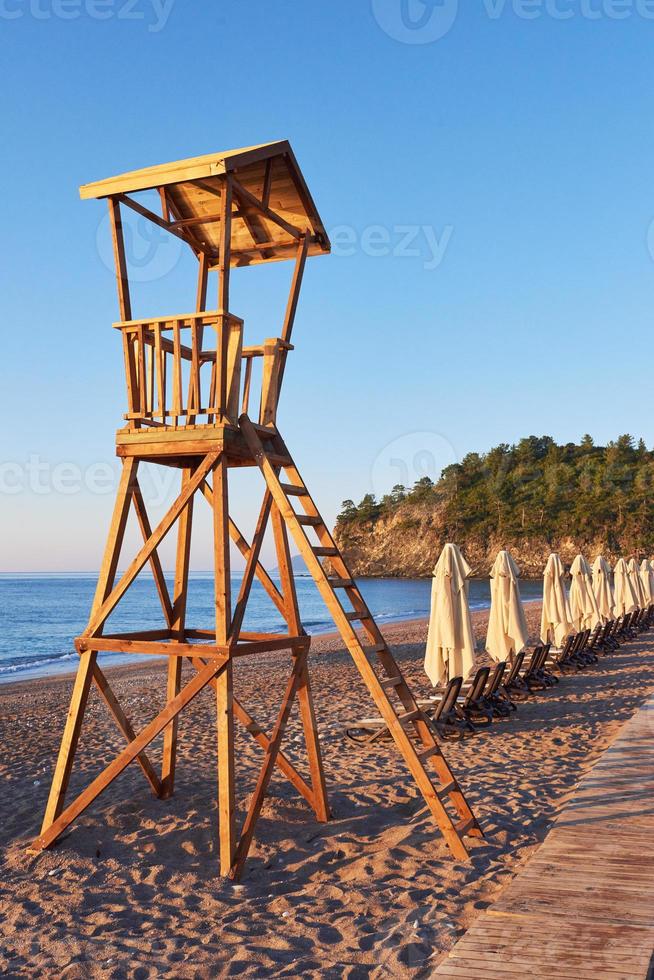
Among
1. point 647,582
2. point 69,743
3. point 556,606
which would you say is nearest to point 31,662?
point 556,606

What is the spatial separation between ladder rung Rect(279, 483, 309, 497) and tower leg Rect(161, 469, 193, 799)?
3.81 feet

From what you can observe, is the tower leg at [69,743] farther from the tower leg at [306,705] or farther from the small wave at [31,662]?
the small wave at [31,662]

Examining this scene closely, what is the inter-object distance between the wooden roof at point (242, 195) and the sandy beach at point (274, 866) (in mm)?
5104

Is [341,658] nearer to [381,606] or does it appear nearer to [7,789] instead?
[7,789]

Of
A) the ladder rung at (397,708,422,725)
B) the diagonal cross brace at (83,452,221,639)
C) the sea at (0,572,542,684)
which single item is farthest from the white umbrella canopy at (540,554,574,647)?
the sea at (0,572,542,684)

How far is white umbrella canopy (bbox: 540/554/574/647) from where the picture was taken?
665 inches

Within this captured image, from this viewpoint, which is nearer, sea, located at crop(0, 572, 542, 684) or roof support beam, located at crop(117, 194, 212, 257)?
roof support beam, located at crop(117, 194, 212, 257)

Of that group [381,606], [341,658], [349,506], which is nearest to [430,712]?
[341,658]

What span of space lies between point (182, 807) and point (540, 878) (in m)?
3.28

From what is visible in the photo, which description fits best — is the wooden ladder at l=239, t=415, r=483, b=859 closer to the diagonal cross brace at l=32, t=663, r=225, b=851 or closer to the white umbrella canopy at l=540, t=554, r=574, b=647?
the diagonal cross brace at l=32, t=663, r=225, b=851

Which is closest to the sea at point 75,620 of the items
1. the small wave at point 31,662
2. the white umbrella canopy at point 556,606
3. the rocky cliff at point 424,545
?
the small wave at point 31,662

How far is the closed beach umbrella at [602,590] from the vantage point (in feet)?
65.3

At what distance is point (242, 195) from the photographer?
637 cm

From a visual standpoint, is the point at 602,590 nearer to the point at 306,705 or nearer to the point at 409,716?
the point at 306,705
